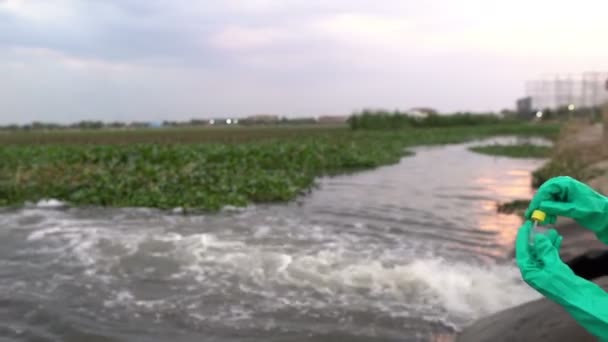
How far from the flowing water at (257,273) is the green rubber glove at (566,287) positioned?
2212 millimetres

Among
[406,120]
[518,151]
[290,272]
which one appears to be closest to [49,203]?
[290,272]

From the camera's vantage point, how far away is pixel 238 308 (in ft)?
15.7

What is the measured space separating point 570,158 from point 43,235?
33.9 ft

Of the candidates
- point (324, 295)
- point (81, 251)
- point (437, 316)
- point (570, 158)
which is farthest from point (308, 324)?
point (570, 158)

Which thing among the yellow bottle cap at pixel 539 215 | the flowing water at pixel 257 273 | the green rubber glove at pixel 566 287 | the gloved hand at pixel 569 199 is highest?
the gloved hand at pixel 569 199

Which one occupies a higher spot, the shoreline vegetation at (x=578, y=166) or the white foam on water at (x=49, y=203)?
the shoreline vegetation at (x=578, y=166)

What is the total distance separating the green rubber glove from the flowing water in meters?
2.21

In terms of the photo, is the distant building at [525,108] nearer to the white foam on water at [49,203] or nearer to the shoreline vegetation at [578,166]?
the shoreline vegetation at [578,166]

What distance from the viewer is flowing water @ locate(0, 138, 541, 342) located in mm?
4422

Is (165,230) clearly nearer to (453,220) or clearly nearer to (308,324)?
(308,324)

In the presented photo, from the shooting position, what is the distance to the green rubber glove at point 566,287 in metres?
2.02

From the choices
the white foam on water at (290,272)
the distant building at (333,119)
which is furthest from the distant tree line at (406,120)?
the white foam on water at (290,272)

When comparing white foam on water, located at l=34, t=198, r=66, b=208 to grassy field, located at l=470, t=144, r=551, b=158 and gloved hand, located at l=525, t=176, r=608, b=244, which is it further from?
grassy field, located at l=470, t=144, r=551, b=158

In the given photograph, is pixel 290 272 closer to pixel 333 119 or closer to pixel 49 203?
pixel 49 203
